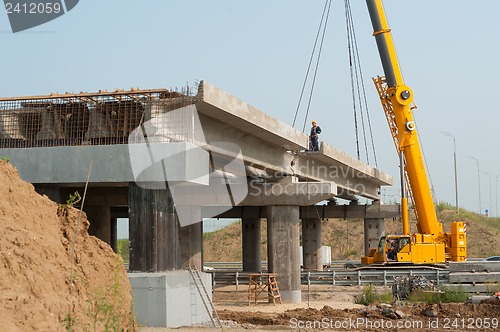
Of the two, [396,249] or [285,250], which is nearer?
[285,250]

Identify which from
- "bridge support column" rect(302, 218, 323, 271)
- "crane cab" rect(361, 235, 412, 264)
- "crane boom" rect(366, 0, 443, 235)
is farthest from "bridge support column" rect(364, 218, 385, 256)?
"crane boom" rect(366, 0, 443, 235)


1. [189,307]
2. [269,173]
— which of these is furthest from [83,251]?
[269,173]

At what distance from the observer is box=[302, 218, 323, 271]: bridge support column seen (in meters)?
49.3

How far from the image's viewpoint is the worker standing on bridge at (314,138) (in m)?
33.2

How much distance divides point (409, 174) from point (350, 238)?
43656mm

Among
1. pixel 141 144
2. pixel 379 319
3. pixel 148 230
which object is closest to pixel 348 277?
pixel 379 319

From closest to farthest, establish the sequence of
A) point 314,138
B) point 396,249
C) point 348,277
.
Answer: point 314,138
point 396,249
point 348,277

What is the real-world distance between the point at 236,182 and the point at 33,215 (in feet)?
63.0

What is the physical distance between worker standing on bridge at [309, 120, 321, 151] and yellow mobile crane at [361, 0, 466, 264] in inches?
138

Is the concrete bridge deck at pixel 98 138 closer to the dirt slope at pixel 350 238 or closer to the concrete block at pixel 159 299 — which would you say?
the concrete block at pixel 159 299

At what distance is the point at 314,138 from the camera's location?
33531 mm

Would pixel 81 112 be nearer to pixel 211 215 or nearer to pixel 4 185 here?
pixel 4 185

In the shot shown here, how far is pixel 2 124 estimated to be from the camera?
73.3ft

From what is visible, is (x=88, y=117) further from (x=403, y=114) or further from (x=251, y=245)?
(x=251, y=245)
